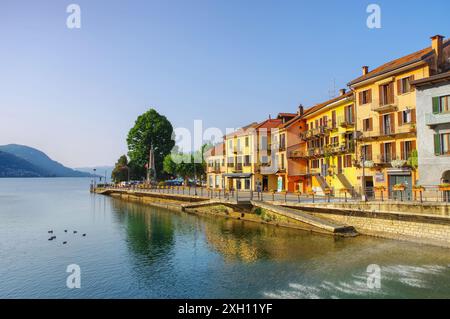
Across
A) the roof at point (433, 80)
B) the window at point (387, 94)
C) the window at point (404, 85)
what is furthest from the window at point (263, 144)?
the roof at point (433, 80)

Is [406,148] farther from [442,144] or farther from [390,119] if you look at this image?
[442,144]

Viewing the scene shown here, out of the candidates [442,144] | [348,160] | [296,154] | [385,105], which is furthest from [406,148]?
[296,154]

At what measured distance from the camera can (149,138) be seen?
9294cm

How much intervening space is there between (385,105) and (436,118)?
599 cm

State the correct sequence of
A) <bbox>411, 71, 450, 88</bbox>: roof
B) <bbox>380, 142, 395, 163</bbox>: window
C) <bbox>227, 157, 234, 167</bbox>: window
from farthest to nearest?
<bbox>227, 157, 234, 167</bbox>: window → <bbox>380, 142, 395, 163</bbox>: window → <bbox>411, 71, 450, 88</bbox>: roof

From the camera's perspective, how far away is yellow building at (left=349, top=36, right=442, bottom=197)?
3206 centimetres

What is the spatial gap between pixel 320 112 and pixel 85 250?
3450cm

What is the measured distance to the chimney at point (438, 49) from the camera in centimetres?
3192

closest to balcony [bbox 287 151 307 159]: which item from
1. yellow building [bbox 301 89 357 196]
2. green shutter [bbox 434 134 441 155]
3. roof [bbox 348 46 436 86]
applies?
yellow building [bbox 301 89 357 196]

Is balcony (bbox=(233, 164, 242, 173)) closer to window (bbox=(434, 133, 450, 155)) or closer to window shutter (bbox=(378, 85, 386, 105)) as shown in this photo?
window shutter (bbox=(378, 85, 386, 105))
